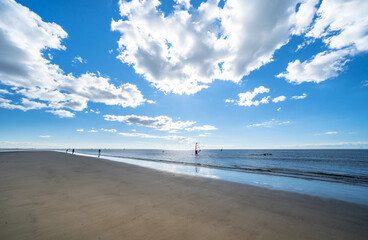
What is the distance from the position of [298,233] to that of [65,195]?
1005cm

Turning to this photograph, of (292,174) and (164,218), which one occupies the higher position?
(164,218)

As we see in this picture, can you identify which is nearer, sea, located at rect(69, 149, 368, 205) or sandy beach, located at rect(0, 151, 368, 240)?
sandy beach, located at rect(0, 151, 368, 240)

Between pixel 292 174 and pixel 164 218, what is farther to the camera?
pixel 292 174

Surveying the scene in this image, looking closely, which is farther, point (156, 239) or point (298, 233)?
point (298, 233)

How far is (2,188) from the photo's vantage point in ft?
25.2

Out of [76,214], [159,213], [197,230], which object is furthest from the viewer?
[159,213]

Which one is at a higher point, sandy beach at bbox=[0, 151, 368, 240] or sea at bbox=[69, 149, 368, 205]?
sandy beach at bbox=[0, 151, 368, 240]

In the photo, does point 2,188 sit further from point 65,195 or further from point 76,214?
point 76,214

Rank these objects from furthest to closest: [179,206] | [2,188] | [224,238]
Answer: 1. [2,188]
2. [179,206]
3. [224,238]

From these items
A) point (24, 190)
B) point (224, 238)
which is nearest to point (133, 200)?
point (224, 238)

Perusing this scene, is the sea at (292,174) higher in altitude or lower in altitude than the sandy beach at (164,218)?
lower

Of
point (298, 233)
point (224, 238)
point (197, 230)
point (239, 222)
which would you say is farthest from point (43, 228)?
point (298, 233)

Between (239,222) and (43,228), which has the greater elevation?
(43,228)

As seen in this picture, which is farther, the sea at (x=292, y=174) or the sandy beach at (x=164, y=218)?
the sea at (x=292, y=174)
